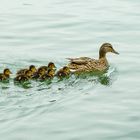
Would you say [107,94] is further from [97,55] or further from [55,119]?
[97,55]

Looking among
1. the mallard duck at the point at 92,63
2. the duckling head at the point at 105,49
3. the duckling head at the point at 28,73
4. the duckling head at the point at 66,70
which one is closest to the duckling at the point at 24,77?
the duckling head at the point at 28,73

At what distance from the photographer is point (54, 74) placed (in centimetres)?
1012

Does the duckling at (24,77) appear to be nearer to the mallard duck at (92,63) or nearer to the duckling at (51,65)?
the duckling at (51,65)

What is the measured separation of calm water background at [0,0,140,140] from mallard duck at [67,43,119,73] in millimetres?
149

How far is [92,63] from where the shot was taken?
10.9 m

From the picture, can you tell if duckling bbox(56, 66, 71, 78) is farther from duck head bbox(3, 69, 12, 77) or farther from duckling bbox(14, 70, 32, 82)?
duck head bbox(3, 69, 12, 77)

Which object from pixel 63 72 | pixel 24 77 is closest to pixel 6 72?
pixel 24 77

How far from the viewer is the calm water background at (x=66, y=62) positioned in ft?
27.3

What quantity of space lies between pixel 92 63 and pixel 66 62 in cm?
44

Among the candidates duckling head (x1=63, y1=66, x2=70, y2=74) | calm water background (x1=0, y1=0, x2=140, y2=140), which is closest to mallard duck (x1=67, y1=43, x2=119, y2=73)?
calm water background (x1=0, y1=0, x2=140, y2=140)

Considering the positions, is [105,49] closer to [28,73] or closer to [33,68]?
[33,68]

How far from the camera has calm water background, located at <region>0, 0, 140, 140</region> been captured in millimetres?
8336

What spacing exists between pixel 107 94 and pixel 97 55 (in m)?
2.29

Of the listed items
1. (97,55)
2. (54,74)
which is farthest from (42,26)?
(54,74)
